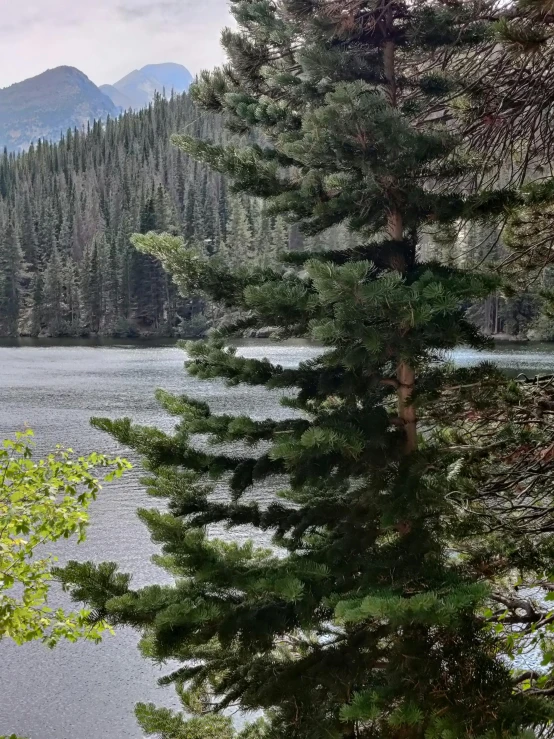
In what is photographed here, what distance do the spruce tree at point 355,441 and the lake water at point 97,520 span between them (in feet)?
4.11

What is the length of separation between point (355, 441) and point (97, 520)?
1333cm

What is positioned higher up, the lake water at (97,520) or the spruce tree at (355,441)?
the spruce tree at (355,441)

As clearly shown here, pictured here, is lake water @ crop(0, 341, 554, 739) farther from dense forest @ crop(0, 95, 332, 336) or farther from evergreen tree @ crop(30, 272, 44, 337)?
evergreen tree @ crop(30, 272, 44, 337)

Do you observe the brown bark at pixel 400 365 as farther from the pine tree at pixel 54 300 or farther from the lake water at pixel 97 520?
the pine tree at pixel 54 300

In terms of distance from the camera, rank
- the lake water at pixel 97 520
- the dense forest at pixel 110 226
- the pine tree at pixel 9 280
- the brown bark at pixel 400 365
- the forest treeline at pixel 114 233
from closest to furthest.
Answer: the brown bark at pixel 400 365, the lake water at pixel 97 520, the forest treeline at pixel 114 233, the dense forest at pixel 110 226, the pine tree at pixel 9 280

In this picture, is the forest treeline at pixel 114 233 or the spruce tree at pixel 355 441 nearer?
the spruce tree at pixel 355 441

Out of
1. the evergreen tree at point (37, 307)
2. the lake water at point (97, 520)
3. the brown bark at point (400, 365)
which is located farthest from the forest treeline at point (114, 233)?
the brown bark at point (400, 365)

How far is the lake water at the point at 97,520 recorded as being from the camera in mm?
9648

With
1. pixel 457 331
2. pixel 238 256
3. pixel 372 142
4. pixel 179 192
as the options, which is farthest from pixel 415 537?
pixel 179 192

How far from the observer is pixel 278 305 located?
15.1 feet

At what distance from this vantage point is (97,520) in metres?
16.4

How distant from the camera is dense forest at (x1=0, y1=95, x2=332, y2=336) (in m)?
78.6

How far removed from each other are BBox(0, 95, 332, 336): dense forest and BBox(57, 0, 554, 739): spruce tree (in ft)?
166

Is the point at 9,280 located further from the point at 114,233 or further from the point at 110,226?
the point at 110,226
